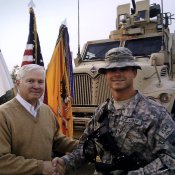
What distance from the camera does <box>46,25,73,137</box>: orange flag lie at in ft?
15.6

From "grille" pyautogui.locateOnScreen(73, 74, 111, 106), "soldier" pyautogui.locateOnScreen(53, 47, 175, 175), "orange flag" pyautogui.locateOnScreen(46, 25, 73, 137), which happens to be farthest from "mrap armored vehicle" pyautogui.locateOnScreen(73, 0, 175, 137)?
"soldier" pyautogui.locateOnScreen(53, 47, 175, 175)

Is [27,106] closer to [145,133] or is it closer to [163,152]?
[145,133]

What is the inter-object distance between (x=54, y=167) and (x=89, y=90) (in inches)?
139

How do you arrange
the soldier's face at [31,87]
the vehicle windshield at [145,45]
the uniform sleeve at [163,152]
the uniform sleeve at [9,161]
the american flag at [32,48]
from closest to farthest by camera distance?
the uniform sleeve at [163,152] → the uniform sleeve at [9,161] → the soldier's face at [31,87] → the american flag at [32,48] → the vehicle windshield at [145,45]

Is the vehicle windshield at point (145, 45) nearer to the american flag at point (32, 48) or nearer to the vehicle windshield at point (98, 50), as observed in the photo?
the vehicle windshield at point (98, 50)

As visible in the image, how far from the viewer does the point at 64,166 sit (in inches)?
97.4

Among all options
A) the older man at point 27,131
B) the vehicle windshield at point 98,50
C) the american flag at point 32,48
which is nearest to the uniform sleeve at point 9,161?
the older man at point 27,131

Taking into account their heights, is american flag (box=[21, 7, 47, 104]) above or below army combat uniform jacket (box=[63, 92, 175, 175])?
above

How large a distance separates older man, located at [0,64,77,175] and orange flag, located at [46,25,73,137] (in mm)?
2118

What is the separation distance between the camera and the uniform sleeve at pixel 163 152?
1977mm

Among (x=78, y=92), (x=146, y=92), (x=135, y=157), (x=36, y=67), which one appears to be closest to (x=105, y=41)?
(x=78, y=92)

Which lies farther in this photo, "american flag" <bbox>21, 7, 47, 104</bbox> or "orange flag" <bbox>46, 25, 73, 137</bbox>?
"orange flag" <bbox>46, 25, 73, 137</bbox>

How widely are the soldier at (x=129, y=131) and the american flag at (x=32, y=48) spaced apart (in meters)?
2.16

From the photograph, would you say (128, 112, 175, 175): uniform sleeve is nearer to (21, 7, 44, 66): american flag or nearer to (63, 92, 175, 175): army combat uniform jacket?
(63, 92, 175, 175): army combat uniform jacket
